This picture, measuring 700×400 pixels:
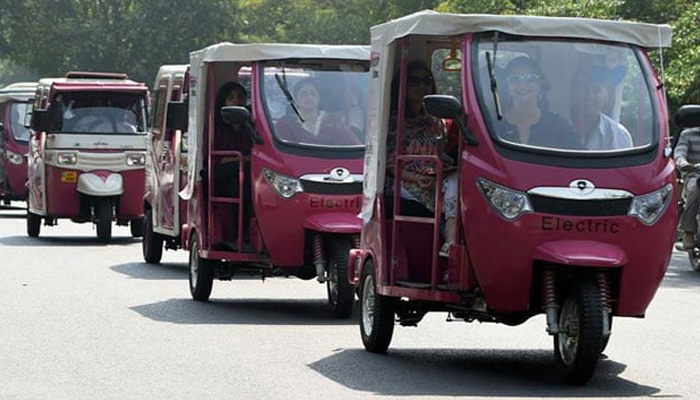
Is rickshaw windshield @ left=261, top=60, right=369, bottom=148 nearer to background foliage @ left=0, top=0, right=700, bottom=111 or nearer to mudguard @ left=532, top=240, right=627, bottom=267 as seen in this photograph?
mudguard @ left=532, top=240, right=627, bottom=267

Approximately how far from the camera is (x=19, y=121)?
38531 mm

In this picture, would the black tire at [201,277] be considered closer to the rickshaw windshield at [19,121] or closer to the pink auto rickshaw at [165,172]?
the pink auto rickshaw at [165,172]

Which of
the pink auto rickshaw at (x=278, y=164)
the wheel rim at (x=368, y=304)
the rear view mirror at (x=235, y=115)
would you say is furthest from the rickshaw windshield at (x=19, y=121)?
the wheel rim at (x=368, y=304)

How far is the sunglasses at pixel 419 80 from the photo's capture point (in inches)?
512

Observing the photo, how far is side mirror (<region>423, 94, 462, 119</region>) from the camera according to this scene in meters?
11.5

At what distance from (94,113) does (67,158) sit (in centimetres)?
78

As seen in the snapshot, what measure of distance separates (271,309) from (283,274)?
40 cm

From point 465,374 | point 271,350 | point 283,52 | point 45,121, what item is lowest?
point 45,121

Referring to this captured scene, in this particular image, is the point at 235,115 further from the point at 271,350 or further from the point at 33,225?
the point at 33,225

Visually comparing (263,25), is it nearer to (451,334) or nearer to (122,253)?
(122,253)

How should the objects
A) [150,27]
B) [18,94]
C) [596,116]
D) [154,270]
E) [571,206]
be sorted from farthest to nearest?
[150,27] → [18,94] → [154,270] → [596,116] → [571,206]

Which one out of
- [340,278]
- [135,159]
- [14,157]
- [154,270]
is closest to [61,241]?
[135,159]

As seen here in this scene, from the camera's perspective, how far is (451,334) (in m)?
14.9

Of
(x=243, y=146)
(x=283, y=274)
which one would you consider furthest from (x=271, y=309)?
(x=243, y=146)
